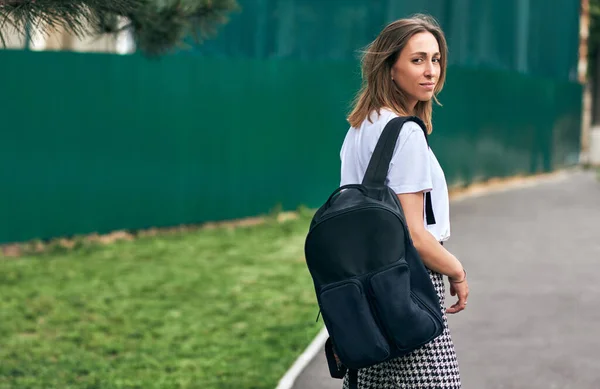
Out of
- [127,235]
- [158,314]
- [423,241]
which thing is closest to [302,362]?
[158,314]

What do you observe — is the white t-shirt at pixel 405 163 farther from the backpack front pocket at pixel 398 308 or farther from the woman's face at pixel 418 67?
the backpack front pocket at pixel 398 308

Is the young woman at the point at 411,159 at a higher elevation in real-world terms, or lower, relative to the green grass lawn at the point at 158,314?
higher

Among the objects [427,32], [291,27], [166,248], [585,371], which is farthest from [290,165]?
[427,32]

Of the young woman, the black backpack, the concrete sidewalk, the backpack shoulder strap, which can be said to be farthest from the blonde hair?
the concrete sidewalk

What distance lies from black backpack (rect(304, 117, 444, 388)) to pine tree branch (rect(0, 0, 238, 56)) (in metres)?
1.62

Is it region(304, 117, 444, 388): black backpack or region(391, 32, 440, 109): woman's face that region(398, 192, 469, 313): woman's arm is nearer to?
region(304, 117, 444, 388): black backpack

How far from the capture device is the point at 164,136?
12.3 meters

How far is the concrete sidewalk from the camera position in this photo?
20.0ft

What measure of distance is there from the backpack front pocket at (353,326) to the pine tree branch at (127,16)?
1.75 metres

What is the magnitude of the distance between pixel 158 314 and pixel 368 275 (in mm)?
5302

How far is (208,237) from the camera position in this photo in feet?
39.8

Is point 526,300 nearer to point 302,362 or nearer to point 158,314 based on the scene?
point 302,362

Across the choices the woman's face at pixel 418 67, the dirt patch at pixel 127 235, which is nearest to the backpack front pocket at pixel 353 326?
the woman's face at pixel 418 67

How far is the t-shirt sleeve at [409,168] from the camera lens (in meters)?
3.31
